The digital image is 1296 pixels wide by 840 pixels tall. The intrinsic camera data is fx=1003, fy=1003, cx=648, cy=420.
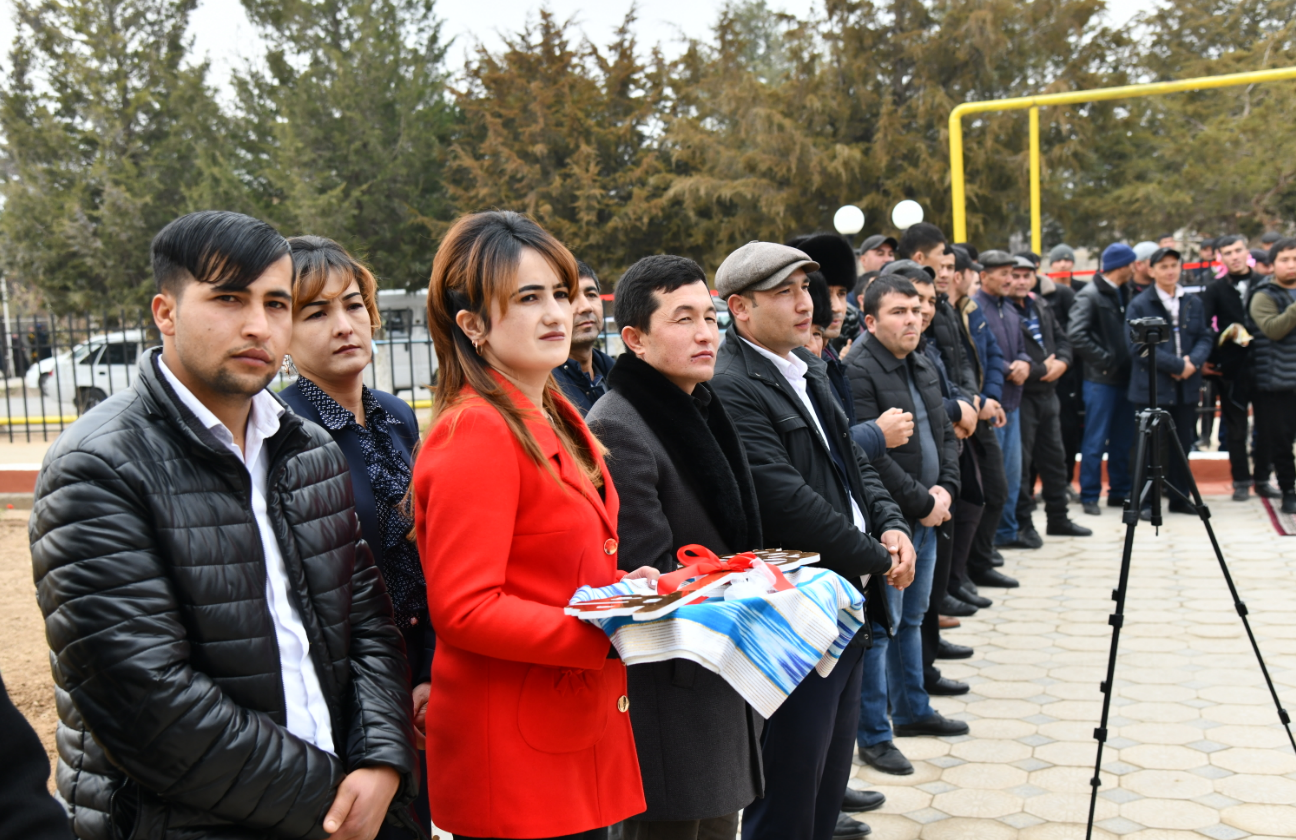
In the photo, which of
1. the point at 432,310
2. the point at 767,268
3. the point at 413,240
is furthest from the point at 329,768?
the point at 413,240

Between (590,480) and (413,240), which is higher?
(413,240)

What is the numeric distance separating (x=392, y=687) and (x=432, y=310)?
2.63 feet

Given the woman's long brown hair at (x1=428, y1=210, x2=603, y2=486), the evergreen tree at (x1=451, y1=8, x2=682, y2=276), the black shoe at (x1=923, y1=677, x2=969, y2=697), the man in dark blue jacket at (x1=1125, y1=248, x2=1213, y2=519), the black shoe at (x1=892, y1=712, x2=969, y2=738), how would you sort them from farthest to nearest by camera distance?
the evergreen tree at (x1=451, y1=8, x2=682, y2=276)
the man in dark blue jacket at (x1=1125, y1=248, x2=1213, y2=519)
the black shoe at (x1=923, y1=677, x2=969, y2=697)
the black shoe at (x1=892, y1=712, x2=969, y2=738)
the woman's long brown hair at (x1=428, y1=210, x2=603, y2=486)

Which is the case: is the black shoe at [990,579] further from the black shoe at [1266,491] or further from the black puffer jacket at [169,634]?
the black puffer jacket at [169,634]

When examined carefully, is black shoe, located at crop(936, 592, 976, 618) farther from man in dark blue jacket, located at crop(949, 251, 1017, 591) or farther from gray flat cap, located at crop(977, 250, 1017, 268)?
gray flat cap, located at crop(977, 250, 1017, 268)

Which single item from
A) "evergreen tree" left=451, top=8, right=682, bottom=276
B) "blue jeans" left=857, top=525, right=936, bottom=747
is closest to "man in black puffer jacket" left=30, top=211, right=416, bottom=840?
"blue jeans" left=857, top=525, right=936, bottom=747

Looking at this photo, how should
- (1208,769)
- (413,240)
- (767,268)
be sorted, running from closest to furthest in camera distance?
(767,268) → (1208,769) → (413,240)

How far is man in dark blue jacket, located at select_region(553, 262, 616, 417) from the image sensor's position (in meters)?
4.08

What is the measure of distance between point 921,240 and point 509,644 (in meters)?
5.07

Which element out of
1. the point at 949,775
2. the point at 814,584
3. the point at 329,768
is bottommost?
the point at 949,775

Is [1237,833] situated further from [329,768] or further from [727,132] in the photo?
[727,132]

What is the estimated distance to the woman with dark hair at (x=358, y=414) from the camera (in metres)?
2.51

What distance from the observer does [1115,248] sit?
30.0 ft

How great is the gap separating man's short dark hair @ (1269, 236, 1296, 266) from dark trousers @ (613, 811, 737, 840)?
866 cm
